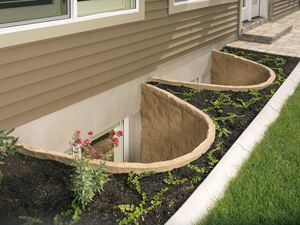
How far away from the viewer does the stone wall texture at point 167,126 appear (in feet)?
15.6

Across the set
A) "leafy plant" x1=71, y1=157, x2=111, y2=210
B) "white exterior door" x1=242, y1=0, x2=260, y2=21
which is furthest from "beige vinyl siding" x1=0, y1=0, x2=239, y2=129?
"white exterior door" x1=242, y1=0, x2=260, y2=21

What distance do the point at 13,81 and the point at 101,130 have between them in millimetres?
1705

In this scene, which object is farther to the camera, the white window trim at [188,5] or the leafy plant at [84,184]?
the white window trim at [188,5]

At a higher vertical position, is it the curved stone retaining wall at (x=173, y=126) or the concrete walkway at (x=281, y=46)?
the concrete walkway at (x=281, y=46)

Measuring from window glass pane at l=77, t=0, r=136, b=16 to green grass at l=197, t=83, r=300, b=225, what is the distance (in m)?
2.51

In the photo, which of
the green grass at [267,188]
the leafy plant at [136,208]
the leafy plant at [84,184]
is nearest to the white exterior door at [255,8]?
the green grass at [267,188]

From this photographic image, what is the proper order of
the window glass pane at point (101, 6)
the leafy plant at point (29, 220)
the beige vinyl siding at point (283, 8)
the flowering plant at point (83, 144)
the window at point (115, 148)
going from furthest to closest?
the beige vinyl siding at point (283, 8)
the window at point (115, 148)
the window glass pane at point (101, 6)
the flowering plant at point (83, 144)
the leafy plant at point (29, 220)

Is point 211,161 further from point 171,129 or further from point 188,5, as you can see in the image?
point 188,5

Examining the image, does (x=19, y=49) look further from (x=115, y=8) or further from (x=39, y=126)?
(x=115, y=8)

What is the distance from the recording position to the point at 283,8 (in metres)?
12.6

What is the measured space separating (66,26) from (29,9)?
49cm

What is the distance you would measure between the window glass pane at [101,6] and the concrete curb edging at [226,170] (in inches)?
90.8

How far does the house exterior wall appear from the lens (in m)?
3.65

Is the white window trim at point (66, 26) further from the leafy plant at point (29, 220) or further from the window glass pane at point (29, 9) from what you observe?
the leafy plant at point (29, 220)
